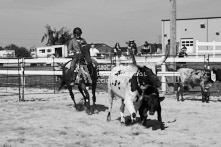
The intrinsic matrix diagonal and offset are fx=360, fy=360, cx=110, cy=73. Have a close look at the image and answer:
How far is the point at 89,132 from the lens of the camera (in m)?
7.26

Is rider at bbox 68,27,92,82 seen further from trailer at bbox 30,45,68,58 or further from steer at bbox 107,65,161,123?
trailer at bbox 30,45,68,58

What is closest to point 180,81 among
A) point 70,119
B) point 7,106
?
point 70,119

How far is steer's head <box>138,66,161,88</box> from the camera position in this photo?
7.30 metres

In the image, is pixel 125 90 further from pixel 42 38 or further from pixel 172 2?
pixel 42 38

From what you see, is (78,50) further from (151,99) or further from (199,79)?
(199,79)

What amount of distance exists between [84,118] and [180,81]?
4663 mm

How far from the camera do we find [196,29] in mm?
43500

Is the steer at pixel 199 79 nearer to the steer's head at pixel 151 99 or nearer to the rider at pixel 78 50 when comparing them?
the rider at pixel 78 50

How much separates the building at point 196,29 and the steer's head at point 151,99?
35.9 m

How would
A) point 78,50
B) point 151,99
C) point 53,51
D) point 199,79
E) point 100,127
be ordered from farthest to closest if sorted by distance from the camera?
point 53,51 → point 199,79 → point 78,50 → point 100,127 → point 151,99

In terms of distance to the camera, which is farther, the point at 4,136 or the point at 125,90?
the point at 125,90

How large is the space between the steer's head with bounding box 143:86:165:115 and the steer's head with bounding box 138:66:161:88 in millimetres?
132

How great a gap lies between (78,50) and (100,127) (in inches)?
120

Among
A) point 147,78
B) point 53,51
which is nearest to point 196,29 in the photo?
point 53,51
